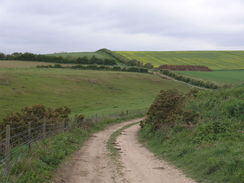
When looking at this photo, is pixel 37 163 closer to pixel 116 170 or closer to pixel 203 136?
pixel 116 170

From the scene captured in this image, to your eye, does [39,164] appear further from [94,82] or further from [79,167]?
[94,82]

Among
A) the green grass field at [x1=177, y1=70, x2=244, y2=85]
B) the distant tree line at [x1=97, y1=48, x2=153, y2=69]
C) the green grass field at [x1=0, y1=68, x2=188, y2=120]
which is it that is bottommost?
the green grass field at [x1=0, y1=68, x2=188, y2=120]

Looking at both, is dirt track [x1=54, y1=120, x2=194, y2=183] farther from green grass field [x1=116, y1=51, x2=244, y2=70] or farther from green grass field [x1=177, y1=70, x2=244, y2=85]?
green grass field [x1=116, y1=51, x2=244, y2=70]

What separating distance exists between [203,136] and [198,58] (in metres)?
110

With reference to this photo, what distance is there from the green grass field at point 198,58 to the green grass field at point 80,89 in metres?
22.5

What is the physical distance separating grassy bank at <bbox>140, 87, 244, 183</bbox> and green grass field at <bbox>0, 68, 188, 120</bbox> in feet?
86.6

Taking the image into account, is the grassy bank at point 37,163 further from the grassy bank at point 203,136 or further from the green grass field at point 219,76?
the green grass field at point 219,76

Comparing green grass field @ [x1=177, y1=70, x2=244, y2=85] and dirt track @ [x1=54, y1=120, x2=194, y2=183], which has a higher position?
green grass field @ [x1=177, y1=70, x2=244, y2=85]

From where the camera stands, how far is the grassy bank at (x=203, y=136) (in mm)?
11891

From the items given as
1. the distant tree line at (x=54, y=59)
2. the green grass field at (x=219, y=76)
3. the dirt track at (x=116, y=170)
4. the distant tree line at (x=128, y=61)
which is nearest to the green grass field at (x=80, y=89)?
the green grass field at (x=219, y=76)

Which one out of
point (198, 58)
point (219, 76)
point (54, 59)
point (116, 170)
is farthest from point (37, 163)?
point (198, 58)

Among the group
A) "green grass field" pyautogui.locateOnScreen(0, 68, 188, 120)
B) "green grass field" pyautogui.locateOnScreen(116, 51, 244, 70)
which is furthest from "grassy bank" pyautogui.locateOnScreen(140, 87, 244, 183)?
"green grass field" pyautogui.locateOnScreen(116, 51, 244, 70)

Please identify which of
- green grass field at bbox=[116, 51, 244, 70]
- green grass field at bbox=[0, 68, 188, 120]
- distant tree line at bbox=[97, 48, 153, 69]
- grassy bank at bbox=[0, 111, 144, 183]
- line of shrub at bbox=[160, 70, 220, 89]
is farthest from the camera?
green grass field at bbox=[116, 51, 244, 70]

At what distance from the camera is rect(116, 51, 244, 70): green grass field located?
11144 cm
